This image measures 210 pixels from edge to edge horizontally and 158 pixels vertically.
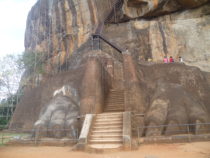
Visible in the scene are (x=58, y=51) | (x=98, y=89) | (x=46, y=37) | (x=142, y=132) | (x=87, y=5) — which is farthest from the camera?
(x=46, y=37)

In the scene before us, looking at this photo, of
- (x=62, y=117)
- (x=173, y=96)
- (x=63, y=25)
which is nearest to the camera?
(x=173, y=96)

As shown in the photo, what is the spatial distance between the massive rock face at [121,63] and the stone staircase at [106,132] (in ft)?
3.09

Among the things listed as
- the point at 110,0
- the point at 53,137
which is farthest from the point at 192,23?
the point at 53,137

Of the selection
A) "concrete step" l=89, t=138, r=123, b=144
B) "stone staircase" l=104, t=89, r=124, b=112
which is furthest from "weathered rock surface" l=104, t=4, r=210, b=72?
"concrete step" l=89, t=138, r=123, b=144

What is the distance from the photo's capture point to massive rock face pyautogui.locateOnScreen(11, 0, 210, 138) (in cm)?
1011

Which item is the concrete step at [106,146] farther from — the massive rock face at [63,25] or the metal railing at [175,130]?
the massive rock face at [63,25]

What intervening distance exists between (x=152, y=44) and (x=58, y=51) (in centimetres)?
1282

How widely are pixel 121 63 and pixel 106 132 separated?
11.1 meters

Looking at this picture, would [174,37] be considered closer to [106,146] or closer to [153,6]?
[153,6]

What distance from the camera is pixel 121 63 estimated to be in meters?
18.8

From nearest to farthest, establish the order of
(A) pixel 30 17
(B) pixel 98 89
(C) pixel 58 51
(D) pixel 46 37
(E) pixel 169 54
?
(B) pixel 98 89 < (E) pixel 169 54 < (C) pixel 58 51 < (D) pixel 46 37 < (A) pixel 30 17

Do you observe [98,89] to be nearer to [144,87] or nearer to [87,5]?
[144,87]

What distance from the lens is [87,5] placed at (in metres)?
24.1

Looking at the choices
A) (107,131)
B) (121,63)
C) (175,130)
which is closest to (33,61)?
(121,63)
